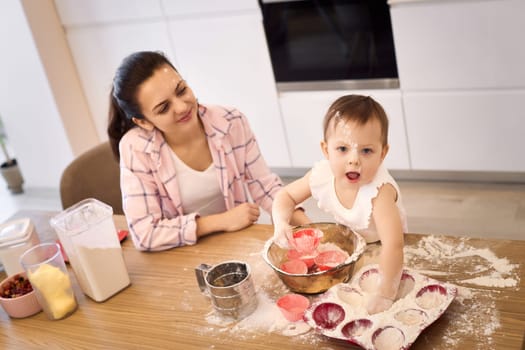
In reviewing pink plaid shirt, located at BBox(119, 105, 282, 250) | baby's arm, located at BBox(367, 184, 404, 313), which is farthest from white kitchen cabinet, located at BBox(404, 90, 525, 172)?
baby's arm, located at BBox(367, 184, 404, 313)

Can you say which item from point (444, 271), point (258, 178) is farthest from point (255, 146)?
point (444, 271)

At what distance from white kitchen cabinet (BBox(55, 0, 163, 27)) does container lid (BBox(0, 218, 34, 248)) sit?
74.6 inches

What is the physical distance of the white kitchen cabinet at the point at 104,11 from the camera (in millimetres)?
3197

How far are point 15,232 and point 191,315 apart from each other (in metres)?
0.52

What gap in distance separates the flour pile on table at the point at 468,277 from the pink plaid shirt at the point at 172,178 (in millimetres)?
555

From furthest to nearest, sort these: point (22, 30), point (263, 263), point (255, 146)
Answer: point (22, 30), point (255, 146), point (263, 263)

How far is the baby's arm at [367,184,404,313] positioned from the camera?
1077mm

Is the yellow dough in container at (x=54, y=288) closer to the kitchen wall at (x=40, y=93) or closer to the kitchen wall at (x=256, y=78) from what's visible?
the kitchen wall at (x=256, y=78)

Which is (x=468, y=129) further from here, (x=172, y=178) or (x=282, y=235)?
(x=282, y=235)

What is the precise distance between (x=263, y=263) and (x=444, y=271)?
0.38 metres

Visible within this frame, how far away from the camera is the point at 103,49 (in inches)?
137

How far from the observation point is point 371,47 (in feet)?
8.98

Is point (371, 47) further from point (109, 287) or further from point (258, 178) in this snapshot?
point (109, 287)

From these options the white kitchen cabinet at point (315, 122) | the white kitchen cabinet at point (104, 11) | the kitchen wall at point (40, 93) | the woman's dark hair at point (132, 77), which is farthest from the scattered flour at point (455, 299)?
the kitchen wall at point (40, 93)
